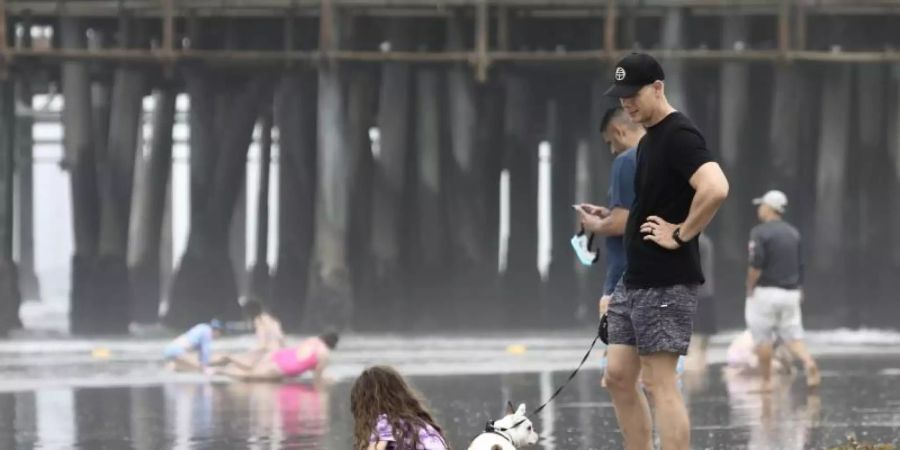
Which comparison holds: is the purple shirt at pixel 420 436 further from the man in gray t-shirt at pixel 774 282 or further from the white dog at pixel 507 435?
the man in gray t-shirt at pixel 774 282

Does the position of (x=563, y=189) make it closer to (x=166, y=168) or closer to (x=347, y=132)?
(x=347, y=132)

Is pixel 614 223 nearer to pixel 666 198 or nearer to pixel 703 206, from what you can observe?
pixel 666 198

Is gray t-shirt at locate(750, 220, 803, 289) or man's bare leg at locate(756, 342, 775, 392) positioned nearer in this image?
man's bare leg at locate(756, 342, 775, 392)

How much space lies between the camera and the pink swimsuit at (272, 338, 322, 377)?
17.1m

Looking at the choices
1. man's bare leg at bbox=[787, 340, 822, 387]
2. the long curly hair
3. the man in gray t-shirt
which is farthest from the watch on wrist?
the man in gray t-shirt

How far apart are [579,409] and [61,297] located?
78.7ft

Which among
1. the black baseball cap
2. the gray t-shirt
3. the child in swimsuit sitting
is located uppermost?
the black baseball cap

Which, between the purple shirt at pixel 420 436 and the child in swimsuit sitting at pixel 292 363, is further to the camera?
the child in swimsuit sitting at pixel 292 363

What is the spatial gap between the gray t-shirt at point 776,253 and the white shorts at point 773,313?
0.07 m

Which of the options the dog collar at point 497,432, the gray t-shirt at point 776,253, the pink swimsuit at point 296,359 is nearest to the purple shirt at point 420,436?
the dog collar at point 497,432

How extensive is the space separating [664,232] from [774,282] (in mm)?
7915

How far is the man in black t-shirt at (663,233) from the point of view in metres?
7.83

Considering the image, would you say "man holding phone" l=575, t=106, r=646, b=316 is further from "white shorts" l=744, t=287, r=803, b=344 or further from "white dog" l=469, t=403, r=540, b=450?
"white shorts" l=744, t=287, r=803, b=344

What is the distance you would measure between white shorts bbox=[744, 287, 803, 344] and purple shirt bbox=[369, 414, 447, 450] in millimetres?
8811
